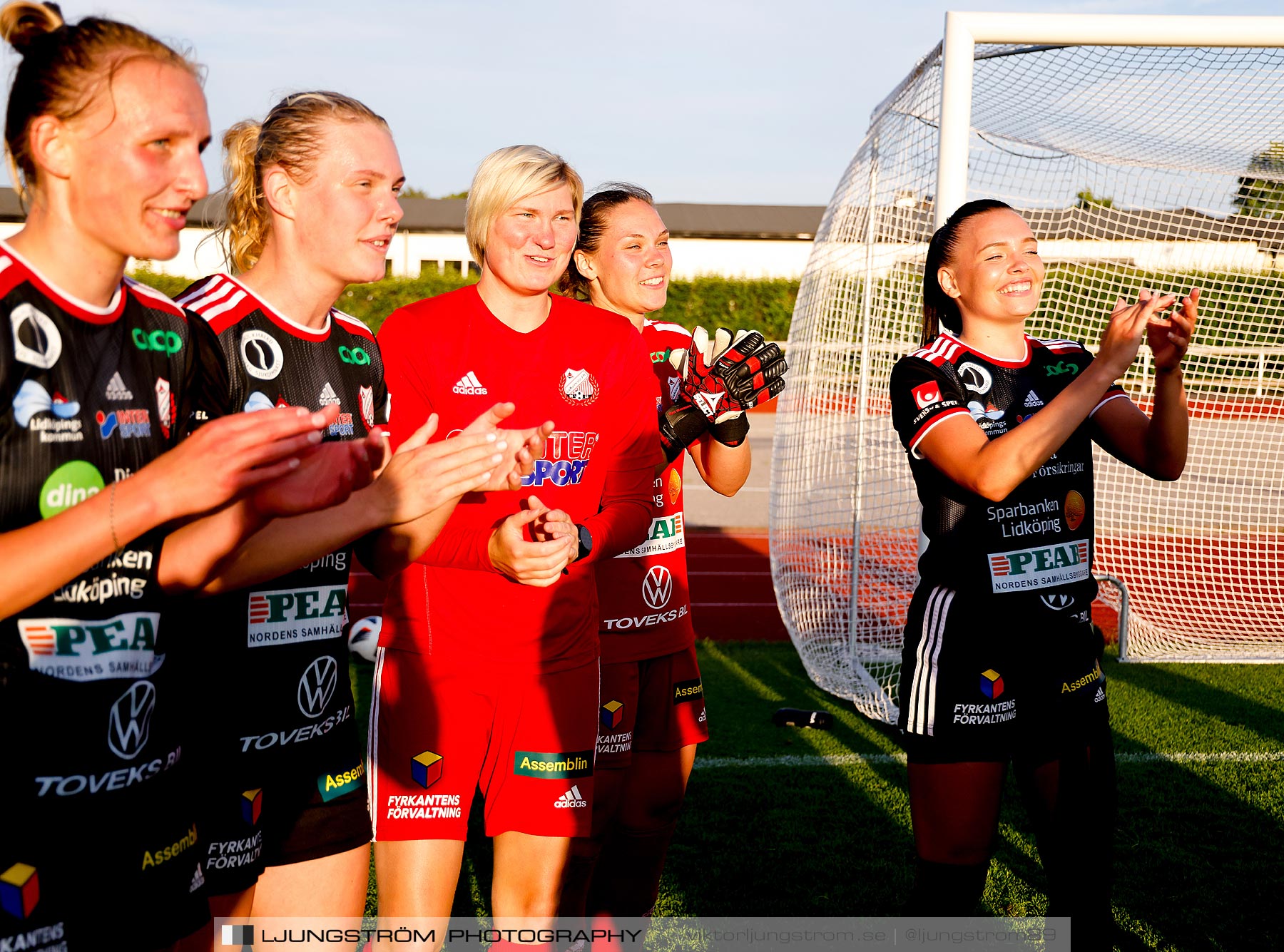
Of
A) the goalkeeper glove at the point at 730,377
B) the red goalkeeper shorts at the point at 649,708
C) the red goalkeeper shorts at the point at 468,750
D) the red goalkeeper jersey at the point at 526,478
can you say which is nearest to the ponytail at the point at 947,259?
the goalkeeper glove at the point at 730,377

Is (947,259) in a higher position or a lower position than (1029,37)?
lower

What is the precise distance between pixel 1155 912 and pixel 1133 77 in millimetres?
4503

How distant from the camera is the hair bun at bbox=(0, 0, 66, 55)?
166cm

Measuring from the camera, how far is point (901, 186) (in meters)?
5.80

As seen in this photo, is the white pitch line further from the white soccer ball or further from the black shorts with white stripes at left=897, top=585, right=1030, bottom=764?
the black shorts with white stripes at left=897, top=585, right=1030, bottom=764

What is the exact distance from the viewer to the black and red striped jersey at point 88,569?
156 cm

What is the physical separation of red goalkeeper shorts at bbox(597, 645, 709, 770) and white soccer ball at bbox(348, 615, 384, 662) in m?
3.19

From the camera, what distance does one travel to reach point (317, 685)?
2330 millimetres

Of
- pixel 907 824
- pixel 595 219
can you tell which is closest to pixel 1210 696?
pixel 907 824

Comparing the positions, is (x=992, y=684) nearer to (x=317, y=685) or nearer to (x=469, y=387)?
(x=469, y=387)

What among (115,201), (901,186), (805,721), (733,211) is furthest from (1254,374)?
(733,211)

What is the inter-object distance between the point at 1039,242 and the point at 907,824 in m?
2.97

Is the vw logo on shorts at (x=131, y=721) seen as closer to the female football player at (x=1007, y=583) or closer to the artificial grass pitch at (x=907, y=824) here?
the female football player at (x=1007, y=583)

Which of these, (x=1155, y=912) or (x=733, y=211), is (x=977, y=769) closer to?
(x=1155, y=912)
